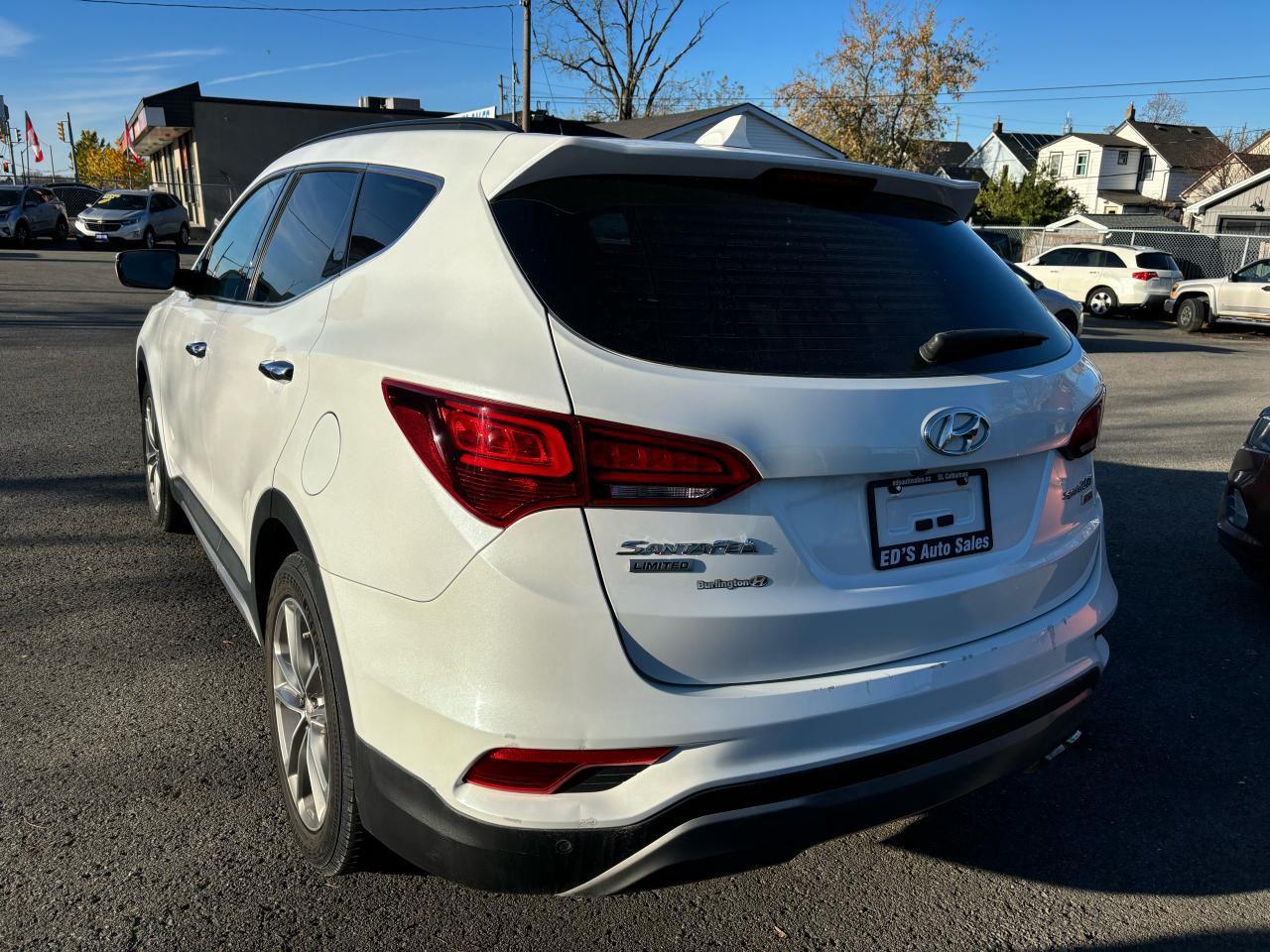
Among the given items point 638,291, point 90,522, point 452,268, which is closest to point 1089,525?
point 638,291

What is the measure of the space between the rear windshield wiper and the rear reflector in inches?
40.6

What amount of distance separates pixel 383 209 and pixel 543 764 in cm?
149

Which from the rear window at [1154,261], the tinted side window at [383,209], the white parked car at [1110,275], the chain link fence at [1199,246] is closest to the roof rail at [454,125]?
the tinted side window at [383,209]

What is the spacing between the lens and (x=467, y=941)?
2.33 metres

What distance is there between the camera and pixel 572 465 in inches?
72.3

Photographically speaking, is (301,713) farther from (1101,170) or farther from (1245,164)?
(1101,170)

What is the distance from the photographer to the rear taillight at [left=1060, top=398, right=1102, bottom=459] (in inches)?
95.6

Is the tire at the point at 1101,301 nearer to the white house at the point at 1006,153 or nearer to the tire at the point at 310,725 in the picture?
the tire at the point at 310,725

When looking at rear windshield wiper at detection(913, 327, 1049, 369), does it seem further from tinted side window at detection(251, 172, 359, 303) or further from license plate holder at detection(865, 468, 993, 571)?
tinted side window at detection(251, 172, 359, 303)

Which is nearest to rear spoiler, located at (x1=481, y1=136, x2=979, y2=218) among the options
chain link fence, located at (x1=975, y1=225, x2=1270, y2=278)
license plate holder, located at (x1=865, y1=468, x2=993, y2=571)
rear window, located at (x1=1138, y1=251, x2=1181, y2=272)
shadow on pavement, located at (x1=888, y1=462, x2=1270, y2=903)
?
license plate holder, located at (x1=865, y1=468, x2=993, y2=571)

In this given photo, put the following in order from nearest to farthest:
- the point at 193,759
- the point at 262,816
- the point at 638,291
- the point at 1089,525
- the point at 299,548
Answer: the point at 638,291, the point at 299,548, the point at 1089,525, the point at 262,816, the point at 193,759

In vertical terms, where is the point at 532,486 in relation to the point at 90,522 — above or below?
above

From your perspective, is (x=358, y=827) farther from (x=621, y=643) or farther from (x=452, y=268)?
(x=452, y=268)

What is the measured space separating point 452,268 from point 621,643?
89cm
